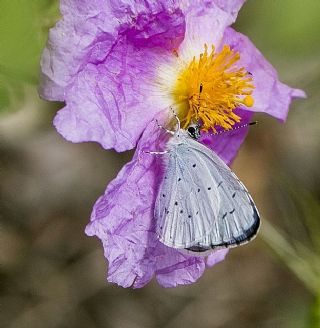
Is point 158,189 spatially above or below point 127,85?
below

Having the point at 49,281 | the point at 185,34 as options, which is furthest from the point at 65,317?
the point at 185,34

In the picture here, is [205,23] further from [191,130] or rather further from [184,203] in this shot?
[184,203]

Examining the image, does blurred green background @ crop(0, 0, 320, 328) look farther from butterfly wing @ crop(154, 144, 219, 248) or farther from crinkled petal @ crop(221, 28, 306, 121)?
butterfly wing @ crop(154, 144, 219, 248)

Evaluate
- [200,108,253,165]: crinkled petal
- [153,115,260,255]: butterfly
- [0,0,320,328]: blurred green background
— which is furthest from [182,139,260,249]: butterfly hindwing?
[0,0,320,328]: blurred green background

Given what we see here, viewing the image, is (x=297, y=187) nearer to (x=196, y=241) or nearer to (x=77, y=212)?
(x=77, y=212)

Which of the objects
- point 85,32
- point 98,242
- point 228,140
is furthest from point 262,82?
point 98,242

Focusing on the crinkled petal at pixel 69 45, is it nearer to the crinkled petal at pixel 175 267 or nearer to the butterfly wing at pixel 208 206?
the butterfly wing at pixel 208 206
